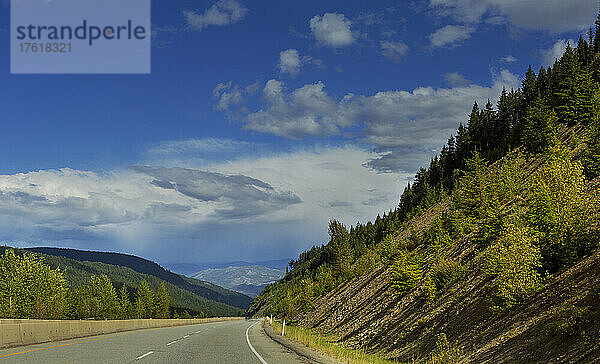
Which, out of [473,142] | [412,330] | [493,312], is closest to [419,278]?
[412,330]

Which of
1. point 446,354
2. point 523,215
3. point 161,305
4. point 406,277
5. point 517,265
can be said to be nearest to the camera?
point 517,265

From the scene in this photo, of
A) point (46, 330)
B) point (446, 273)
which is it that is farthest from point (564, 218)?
Result: point (46, 330)

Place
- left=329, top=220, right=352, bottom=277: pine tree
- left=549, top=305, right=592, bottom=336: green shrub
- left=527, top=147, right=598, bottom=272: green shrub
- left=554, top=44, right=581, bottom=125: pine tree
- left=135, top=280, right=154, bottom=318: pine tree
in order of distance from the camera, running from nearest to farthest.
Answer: left=549, top=305, right=592, bottom=336: green shrub < left=527, top=147, right=598, bottom=272: green shrub < left=554, top=44, right=581, bottom=125: pine tree < left=329, top=220, right=352, bottom=277: pine tree < left=135, top=280, right=154, bottom=318: pine tree

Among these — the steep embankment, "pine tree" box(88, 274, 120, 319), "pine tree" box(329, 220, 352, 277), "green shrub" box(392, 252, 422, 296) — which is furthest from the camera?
"pine tree" box(88, 274, 120, 319)

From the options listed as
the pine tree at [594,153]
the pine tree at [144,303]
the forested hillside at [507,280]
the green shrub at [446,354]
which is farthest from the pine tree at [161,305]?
the pine tree at [594,153]

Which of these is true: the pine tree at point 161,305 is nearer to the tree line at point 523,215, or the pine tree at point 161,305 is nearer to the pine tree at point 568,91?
the tree line at point 523,215

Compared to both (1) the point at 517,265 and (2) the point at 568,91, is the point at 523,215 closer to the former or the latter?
(1) the point at 517,265

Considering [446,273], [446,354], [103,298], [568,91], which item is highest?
[568,91]

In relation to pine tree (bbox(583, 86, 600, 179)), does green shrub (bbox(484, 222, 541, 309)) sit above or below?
below

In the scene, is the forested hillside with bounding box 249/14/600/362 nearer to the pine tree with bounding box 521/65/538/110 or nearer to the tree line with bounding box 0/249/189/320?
the pine tree with bounding box 521/65/538/110

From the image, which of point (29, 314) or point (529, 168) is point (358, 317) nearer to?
point (529, 168)

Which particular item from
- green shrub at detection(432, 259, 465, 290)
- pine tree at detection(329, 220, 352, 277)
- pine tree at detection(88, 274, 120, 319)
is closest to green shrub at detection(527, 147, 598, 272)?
green shrub at detection(432, 259, 465, 290)

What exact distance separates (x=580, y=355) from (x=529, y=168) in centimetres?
3335

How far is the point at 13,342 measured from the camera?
17.1 metres
